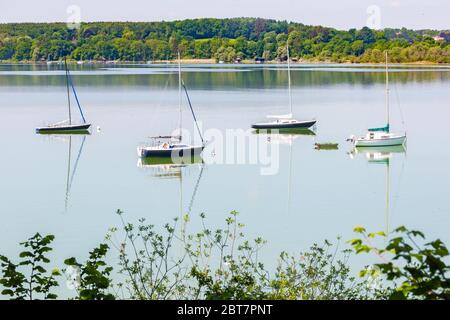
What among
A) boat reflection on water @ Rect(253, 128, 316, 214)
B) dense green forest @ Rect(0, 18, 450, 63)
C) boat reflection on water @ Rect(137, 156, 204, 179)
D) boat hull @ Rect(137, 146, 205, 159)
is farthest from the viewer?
dense green forest @ Rect(0, 18, 450, 63)

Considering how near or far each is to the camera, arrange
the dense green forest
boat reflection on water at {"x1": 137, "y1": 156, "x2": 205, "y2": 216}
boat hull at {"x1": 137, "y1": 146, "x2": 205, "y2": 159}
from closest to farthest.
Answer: boat reflection on water at {"x1": 137, "y1": 156, "x2": 205, "y2": 216} → boat hull at {"x1": 137, "y1": 146, "x2": 205, "y2": 159} → the dense green forest

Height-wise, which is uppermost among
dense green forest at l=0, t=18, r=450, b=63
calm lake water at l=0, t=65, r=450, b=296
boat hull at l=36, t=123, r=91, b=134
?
dense green forest at l=0, t=18, r=450, b=63

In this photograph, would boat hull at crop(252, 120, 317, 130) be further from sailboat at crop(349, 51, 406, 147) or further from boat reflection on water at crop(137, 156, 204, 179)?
boat reflection on water at crop(137, 156, 204, 179)

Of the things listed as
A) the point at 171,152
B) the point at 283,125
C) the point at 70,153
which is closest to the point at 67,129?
the point at 70,153

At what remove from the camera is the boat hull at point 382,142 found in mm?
22109

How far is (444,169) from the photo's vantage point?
62.4 ft

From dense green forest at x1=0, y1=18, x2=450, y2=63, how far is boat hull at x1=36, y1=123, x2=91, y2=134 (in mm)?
44075

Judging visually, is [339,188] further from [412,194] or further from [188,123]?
[188,123]

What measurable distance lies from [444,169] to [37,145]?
38.4ft

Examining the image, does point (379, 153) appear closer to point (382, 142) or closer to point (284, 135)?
point (382, 142)

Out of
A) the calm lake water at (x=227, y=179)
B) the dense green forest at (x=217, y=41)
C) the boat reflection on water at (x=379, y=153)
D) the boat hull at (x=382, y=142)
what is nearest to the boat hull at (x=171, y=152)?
→ the calm lake water at (x=227, y=179)

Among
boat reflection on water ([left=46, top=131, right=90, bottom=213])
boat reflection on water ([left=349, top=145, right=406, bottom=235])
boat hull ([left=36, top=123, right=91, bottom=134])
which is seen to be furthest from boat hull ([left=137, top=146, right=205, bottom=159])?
boat hull ([left=36, top=123, right=91, bottom=134])

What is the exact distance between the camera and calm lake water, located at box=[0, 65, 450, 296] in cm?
1322

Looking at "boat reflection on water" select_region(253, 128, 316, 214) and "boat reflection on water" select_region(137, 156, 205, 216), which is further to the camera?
"boat reflection on water" select_region(253, 128, 316, 214)
